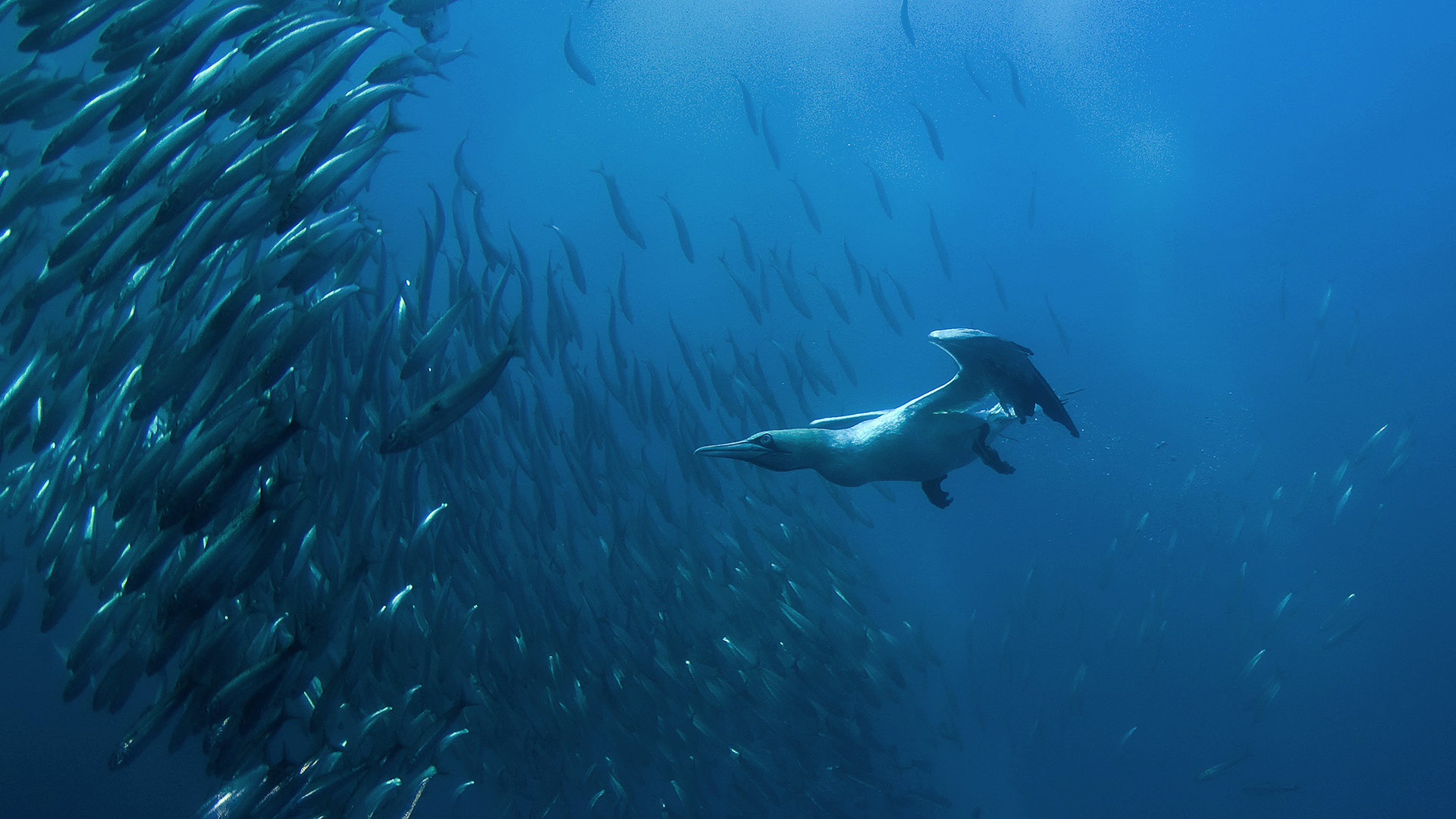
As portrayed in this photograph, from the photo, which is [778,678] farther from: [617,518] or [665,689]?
[617,518]

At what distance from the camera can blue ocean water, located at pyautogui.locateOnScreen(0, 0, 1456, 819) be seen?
1891 centimetres

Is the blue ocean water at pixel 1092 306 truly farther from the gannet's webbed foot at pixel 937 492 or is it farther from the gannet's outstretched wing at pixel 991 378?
the gannet's outstretched wing at pixel 991 378

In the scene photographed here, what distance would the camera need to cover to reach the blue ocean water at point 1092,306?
62.0ft

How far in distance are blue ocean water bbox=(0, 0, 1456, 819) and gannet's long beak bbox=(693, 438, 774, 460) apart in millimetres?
12055

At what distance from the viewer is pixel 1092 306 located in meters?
29.5

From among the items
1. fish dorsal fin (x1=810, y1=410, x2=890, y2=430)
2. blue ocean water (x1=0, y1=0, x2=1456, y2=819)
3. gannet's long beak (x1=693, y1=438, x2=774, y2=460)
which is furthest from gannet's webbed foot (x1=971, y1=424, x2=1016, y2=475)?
blue ocean water (x1=0, y1=0, x2=1456, y2=819)

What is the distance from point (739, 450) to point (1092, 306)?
3128 centimetres

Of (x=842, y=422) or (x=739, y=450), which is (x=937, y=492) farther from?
(x=739, y=450)

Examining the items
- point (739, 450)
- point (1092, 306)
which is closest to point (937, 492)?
point (739, 450)

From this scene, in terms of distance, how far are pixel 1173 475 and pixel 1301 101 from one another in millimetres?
15813

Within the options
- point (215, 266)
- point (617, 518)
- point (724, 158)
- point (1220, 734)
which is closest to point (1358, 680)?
point (1220, 734)

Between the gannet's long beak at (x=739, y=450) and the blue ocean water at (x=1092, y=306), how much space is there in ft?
39.5

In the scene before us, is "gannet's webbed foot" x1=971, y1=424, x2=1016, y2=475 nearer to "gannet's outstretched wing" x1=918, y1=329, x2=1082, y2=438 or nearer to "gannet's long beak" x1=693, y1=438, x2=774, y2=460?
"gannet's outstretched wing" x1=918, y1=329, x2=1082, y2=438

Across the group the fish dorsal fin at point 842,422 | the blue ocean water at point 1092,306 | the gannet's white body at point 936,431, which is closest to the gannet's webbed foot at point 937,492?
the gannet's white body at point 936,431
